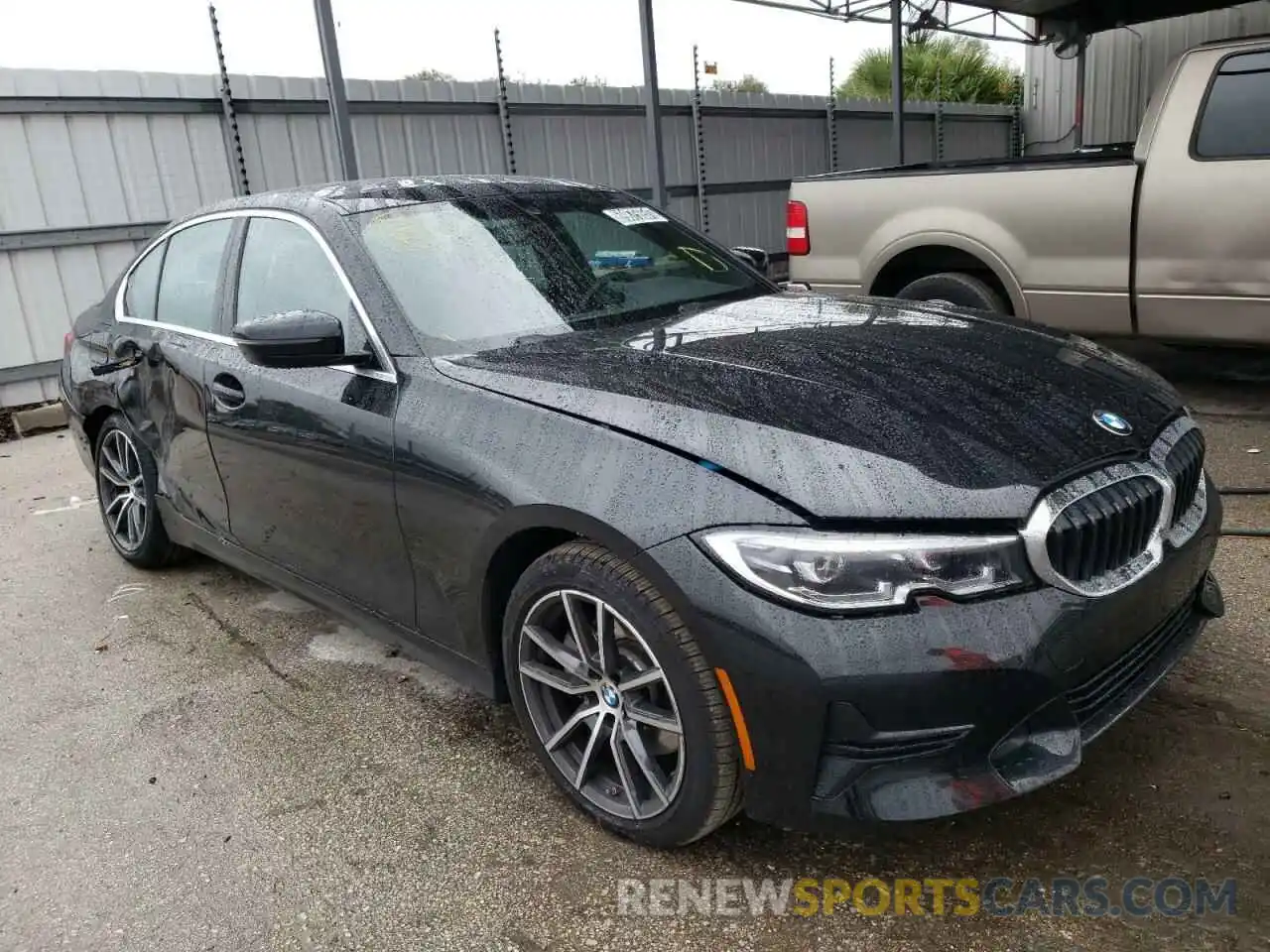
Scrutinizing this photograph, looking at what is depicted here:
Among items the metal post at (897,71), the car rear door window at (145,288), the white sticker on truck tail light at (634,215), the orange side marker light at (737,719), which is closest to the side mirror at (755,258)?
the white sticker on truck tail light at (634,215)

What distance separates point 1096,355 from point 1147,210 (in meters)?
2.99

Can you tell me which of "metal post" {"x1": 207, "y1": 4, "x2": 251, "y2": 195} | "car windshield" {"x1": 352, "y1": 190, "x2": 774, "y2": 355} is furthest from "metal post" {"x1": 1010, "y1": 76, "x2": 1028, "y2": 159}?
"car windshield" {"x1": 352, "y1": 190, "x2": 774, "y2": 355}

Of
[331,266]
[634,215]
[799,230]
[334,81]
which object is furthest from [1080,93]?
[331,266]

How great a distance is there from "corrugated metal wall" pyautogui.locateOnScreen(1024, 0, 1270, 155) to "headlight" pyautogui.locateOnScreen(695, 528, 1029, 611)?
13.8 meters

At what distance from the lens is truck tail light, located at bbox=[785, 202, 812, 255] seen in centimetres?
633

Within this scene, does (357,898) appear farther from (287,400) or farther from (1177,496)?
(1177,496)

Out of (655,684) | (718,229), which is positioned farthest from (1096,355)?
(718,229)

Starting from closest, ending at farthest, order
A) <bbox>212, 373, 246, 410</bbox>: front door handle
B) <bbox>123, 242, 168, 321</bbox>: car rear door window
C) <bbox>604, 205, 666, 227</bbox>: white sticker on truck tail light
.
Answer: <bbox>212, 373, 246, 410</bbox>: front door handle → <bbox>604, 205, 666, 227</bbox>: white sticker on truck tail light → <bbox>123, 242, 168, 321</bbox>: car rear door window

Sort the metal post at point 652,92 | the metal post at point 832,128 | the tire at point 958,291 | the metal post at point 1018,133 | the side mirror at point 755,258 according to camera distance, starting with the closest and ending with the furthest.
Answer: the side mirror at point 755,258, the tire at point 958,291, the metal post at point 652,92, the metal post at point 832,128, the metal post at point 1018,133

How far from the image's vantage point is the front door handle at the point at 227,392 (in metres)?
3.31

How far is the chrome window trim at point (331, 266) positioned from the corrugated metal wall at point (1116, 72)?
510 inches

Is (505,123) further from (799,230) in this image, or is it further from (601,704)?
(601,704)

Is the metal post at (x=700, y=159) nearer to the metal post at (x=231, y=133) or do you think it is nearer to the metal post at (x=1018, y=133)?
the metal post at (x=231, y=133)

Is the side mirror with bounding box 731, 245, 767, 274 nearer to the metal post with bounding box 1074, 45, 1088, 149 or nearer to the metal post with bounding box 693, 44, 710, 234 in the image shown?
the metal post with bounding box 693, 44, 710, 234
